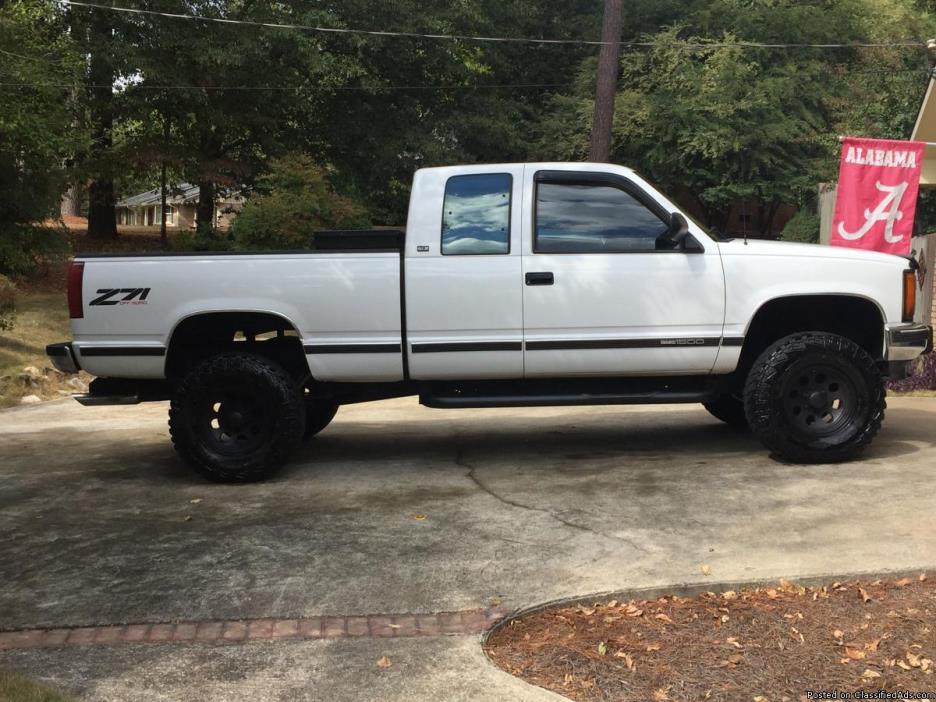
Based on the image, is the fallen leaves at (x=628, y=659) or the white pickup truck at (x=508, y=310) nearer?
the fallen leaves at (x=628, y=659)

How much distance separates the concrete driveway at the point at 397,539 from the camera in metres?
3.56

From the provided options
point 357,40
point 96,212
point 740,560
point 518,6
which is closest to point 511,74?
point 518,6

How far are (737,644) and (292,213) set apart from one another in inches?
710

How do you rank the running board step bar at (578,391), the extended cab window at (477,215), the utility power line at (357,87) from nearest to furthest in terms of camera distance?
1. the extended cab window at (477,215)
2. the running board step bar at (578,391)
3. the utility power line at (357,87)

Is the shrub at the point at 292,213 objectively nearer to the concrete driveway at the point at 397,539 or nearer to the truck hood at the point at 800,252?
the concrete driveway at the point at 397,539

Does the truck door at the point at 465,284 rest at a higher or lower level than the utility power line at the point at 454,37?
lower

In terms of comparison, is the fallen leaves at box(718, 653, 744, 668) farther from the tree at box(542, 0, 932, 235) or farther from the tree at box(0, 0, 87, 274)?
the tree at box(542, 0, 932, 235)

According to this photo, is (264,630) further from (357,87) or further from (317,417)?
(357,87)

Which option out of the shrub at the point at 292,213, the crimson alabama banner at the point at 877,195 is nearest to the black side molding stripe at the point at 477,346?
the crimson alabama banner at the point at 877,195

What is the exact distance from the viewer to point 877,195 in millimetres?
11172

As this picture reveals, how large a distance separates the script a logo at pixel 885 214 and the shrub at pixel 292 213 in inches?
442

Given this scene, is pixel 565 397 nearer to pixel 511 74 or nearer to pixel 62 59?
pixel 62 59

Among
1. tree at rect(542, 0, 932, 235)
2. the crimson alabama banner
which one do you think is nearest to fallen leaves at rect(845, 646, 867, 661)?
the crimson alabama banner

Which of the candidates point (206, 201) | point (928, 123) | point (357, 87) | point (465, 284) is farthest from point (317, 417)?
point (206, 201)
